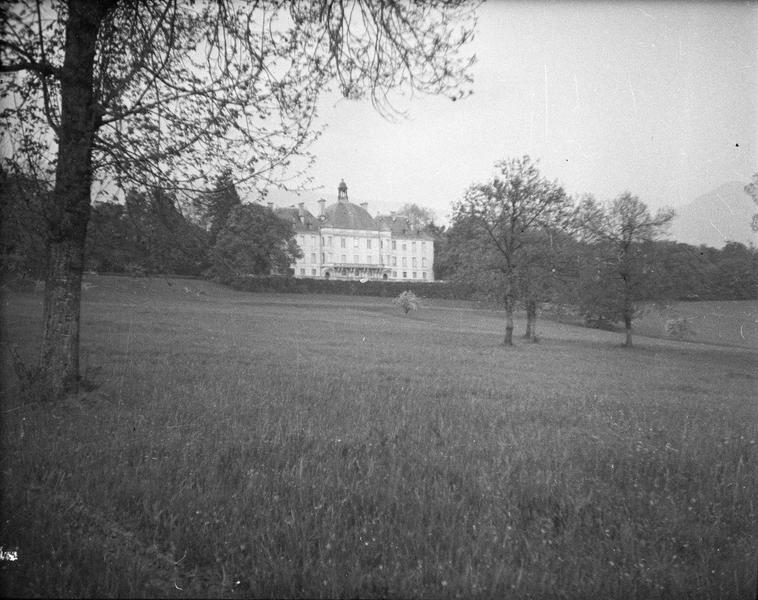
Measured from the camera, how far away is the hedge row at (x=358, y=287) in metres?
32.6

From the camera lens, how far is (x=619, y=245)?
28219 mm

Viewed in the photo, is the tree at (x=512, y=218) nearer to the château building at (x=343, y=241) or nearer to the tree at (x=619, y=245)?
the tree at (x=619, y=245)

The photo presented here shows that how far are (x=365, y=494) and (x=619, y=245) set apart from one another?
3031cm

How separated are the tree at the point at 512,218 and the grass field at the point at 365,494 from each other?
18.8 m

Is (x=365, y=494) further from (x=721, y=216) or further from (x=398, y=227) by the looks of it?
(x=398, y=227)

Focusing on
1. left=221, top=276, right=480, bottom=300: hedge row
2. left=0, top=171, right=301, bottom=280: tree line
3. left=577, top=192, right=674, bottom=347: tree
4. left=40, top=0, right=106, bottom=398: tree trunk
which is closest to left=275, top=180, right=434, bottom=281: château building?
left=0, top=171, right=301, bottom=280: tree line

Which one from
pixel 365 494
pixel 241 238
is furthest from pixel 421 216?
pixel 365 494

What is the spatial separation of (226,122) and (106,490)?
16.9 ft

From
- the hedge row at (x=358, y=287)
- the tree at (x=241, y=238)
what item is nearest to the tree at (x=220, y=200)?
the tree at (x=241, y=238)

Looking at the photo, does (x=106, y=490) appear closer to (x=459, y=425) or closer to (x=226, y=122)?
(x=459, y=425)

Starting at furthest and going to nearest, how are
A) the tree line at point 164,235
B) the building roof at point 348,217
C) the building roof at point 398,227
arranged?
the building roof at point 398,227, the building roof at point 348,217, the tree line at point 164,235

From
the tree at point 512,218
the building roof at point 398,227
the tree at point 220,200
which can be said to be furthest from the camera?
the tree at point 512,218

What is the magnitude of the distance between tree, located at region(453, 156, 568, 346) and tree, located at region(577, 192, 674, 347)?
115 inches

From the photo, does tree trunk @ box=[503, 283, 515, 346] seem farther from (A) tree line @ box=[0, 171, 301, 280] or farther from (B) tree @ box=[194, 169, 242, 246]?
(B) tree @ box=[194, 169, 242, 246]
